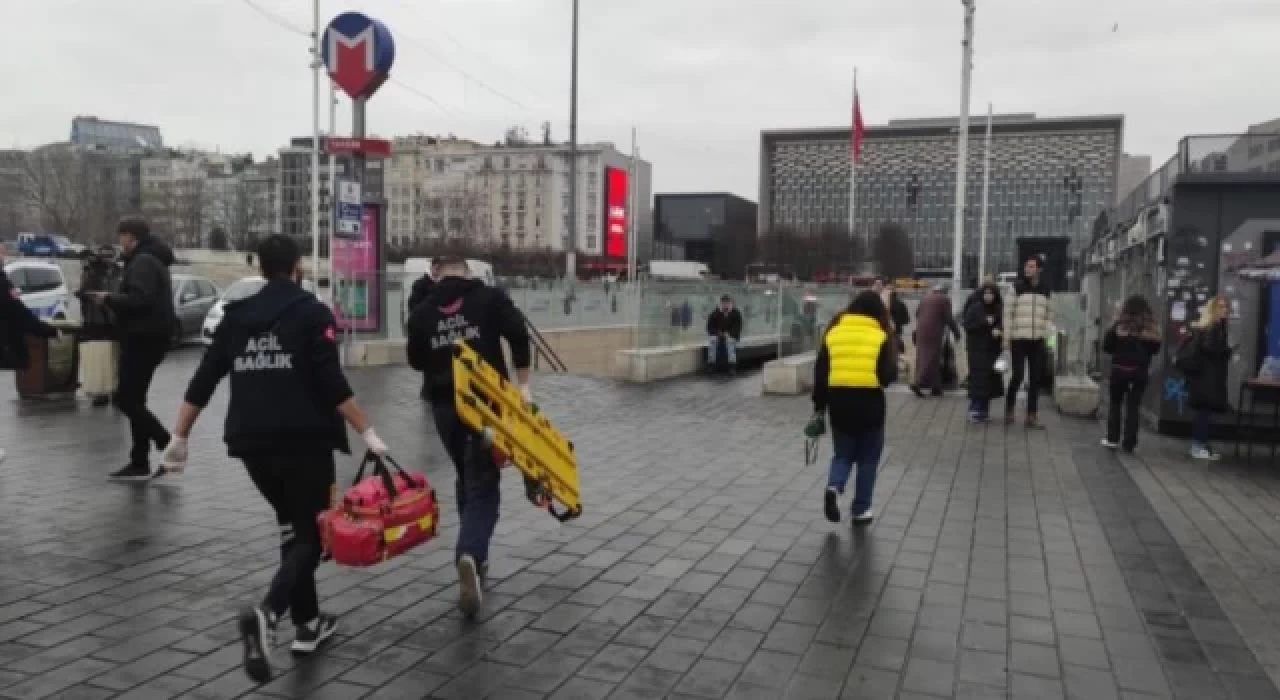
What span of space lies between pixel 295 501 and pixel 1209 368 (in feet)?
30.2

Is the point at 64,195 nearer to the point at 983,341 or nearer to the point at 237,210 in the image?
the point at 237,210

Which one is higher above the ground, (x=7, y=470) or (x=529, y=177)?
(x=529, y=177)

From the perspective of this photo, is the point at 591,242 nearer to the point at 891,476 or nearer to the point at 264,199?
the point at 264,199

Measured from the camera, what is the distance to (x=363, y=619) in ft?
16.1

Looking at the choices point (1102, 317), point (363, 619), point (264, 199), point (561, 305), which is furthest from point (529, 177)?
point (363, 619)

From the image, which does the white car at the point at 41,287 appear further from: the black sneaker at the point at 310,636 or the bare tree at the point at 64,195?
the bare tree at the point at 64,195

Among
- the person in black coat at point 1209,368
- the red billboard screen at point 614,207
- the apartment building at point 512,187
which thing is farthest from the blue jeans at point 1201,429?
the apartment building at point 512,187

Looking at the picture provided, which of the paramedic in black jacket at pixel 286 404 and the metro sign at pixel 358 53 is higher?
the metro sign at pixel 358 53

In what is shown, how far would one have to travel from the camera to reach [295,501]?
4.23 metres

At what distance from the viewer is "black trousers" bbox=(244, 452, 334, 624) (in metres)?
4.17

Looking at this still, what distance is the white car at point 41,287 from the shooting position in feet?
63.1

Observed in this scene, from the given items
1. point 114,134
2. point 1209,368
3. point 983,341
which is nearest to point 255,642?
point 1209,368

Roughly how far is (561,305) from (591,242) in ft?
385

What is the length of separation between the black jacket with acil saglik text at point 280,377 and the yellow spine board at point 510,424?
2.08ft
